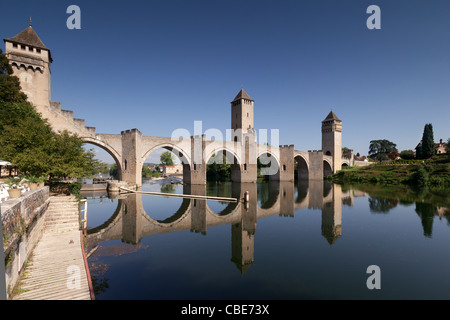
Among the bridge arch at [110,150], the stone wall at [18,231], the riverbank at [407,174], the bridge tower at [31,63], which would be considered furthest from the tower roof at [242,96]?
the stone wall at [18,231]

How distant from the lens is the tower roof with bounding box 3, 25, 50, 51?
20453mm

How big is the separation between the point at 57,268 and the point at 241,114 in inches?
1608

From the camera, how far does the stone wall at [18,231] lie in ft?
15.7

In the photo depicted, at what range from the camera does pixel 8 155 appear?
12219 millimetres

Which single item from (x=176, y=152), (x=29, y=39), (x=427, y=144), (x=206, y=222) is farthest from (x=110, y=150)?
(x=427, y=144)

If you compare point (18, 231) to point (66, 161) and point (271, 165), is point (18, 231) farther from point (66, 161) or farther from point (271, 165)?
point (271, 165)

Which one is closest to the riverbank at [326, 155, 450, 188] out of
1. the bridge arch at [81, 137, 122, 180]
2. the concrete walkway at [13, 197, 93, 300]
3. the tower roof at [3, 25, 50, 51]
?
the bridge arch at [81, 137, 122, 180]

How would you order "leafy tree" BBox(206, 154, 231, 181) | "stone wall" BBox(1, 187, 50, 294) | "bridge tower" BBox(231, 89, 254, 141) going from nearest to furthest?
"stone wall" BBox(1, 187, 50, 294)
"bridge tower" BBox(231, 89, 254, 141)
"leafy tree" BBox(206, 154, 231, 181)

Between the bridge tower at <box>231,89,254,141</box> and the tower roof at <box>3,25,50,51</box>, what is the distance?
30674 mm

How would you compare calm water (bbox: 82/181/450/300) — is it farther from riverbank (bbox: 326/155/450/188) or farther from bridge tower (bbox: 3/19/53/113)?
riverbank (bbox: 326/155/450/188)

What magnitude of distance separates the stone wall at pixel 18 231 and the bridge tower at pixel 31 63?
1851 cm

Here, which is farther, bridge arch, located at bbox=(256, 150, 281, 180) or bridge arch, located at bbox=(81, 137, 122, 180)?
bridge arch, located at bbox=(256, 150, 281, 180)

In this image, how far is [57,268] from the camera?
20.0 ft

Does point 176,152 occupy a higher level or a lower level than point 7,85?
lower
